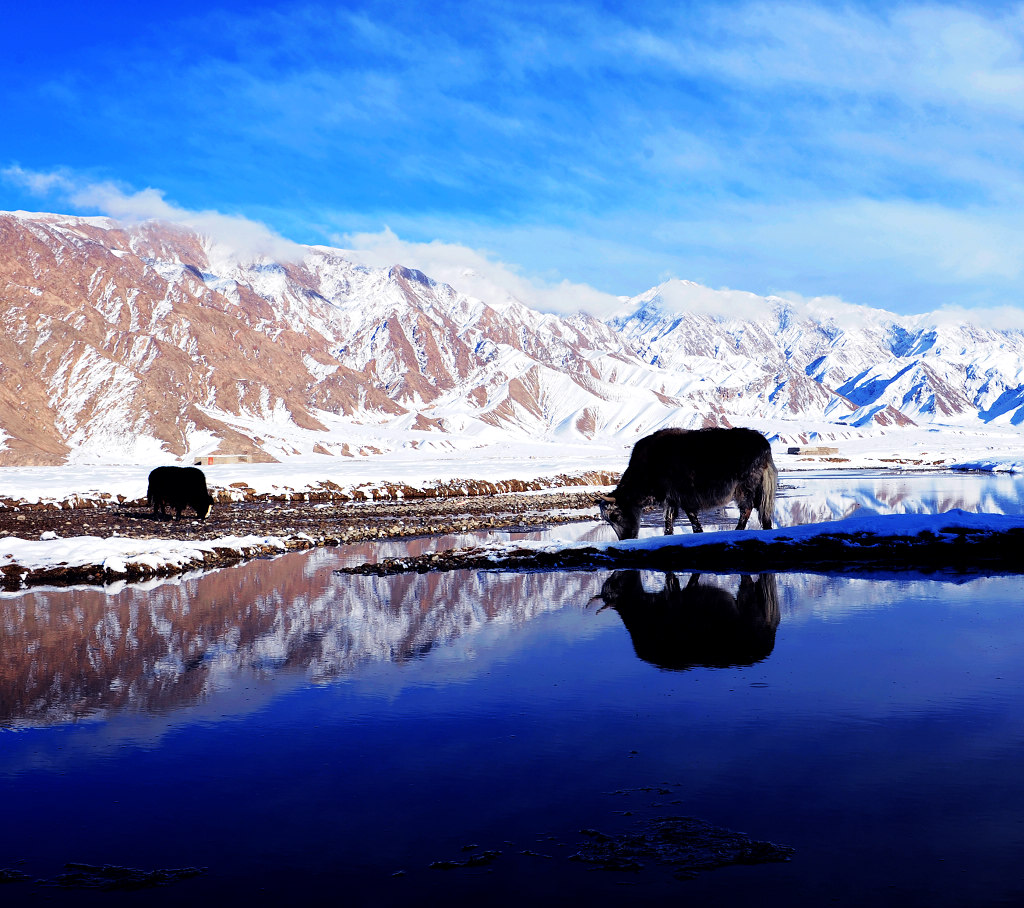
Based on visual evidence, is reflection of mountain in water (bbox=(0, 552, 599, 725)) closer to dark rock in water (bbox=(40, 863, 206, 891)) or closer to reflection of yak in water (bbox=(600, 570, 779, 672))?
reflection of yak in water (bbox=(600, 570, 779, 672))

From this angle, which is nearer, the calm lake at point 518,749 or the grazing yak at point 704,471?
the calm lake at point 518,749

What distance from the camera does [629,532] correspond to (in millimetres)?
24281

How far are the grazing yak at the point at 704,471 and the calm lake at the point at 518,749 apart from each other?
284 inches

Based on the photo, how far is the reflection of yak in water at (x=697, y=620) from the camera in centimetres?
1138

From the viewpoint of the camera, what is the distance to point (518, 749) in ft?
26.2

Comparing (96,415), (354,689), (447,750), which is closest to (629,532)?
(354,689)

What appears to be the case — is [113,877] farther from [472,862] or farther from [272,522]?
[272,522]

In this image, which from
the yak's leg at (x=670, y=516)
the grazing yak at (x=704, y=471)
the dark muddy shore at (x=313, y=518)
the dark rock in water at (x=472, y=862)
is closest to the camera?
the dark rock in water at (x=472, y=862)

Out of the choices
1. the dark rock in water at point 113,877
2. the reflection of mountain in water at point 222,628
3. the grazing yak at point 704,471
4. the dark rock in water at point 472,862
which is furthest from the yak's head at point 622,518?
the dark rock in water at point 113,877

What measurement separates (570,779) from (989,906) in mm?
2964

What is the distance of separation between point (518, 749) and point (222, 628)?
7.53m

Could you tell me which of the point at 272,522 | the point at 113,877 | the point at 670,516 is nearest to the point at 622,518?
the point at 670,516

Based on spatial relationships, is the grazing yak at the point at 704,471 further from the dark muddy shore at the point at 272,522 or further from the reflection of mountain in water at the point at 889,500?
the dark muddy shore at the point at 272,522

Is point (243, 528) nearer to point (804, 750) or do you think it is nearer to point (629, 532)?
point (629, 532)
